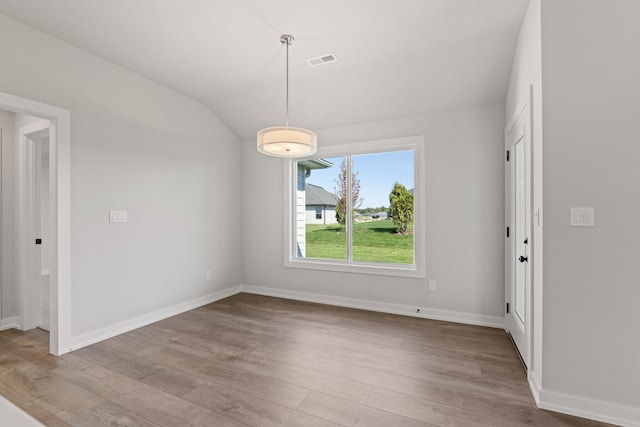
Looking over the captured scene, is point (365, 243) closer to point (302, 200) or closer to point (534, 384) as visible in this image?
point (302, 200)

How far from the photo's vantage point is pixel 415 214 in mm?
3812

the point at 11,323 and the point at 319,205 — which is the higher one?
the point at 319,205

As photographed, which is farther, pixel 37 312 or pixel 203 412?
pixel 37 312

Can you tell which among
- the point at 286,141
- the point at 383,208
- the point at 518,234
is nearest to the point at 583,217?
the point at 518,234

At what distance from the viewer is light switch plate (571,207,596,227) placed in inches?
75.4

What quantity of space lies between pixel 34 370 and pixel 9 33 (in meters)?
2.84

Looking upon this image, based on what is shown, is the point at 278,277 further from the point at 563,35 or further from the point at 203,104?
the point at 563,35

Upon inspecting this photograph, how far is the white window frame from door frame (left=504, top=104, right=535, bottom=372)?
2.95ft

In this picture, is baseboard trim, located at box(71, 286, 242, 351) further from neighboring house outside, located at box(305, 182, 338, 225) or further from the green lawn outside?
neighboring house outside, located at box(305, 182, 338, 225)

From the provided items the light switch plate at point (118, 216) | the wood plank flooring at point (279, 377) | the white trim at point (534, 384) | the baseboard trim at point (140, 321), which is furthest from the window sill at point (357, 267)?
the light switch plate at point (118, 216)

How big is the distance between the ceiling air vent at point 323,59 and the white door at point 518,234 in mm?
1854

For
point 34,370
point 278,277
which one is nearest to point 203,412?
point 34,370

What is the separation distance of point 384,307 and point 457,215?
1527mm

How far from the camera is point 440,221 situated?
363 cm
